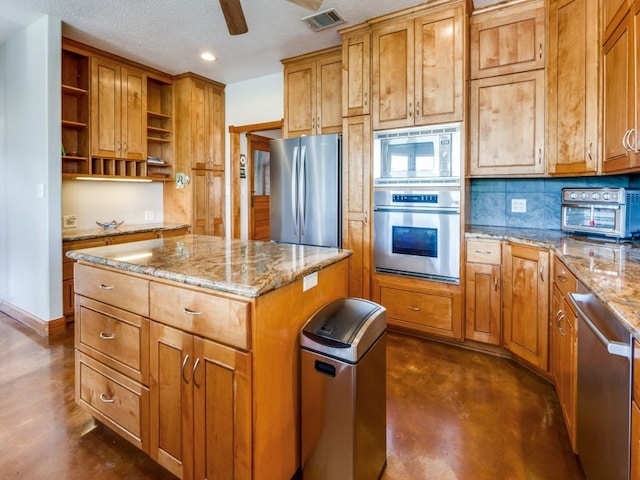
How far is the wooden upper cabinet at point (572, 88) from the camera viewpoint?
2277mm

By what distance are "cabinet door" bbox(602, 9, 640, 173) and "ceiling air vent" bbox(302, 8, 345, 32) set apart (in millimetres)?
1897

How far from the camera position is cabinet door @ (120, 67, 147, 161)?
3.93m

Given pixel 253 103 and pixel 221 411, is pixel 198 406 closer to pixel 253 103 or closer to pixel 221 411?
pixel 221 411

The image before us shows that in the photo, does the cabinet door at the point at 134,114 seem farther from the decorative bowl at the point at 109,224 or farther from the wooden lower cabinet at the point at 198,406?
the wooden lower cabinet at the point at 198,406

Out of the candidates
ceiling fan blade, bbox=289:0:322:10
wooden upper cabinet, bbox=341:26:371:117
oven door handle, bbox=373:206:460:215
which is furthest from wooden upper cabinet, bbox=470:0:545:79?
ceiling fan blade, bbox=289:0:322:10

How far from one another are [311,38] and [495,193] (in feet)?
7.33

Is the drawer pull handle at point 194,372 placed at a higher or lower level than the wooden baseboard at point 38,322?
higher

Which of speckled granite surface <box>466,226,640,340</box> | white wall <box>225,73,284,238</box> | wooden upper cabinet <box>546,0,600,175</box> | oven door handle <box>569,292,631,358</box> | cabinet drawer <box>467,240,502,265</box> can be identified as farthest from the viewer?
white wall <box>225,73,284,238</box>

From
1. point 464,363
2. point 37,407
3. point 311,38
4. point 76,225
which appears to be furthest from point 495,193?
point 76,225

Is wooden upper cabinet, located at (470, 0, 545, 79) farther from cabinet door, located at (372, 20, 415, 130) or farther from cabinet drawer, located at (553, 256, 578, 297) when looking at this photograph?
cabinet drawer, located at (553, 256, 578, 297)

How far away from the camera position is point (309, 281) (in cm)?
157

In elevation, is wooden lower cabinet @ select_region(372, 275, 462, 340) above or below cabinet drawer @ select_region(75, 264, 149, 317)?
below

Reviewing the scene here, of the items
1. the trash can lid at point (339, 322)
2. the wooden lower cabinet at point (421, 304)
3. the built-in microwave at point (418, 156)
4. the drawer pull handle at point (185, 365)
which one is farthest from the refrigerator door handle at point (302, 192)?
the drawer pull handle at point (185, 365)

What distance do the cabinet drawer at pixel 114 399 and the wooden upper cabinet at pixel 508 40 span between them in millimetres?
3160
